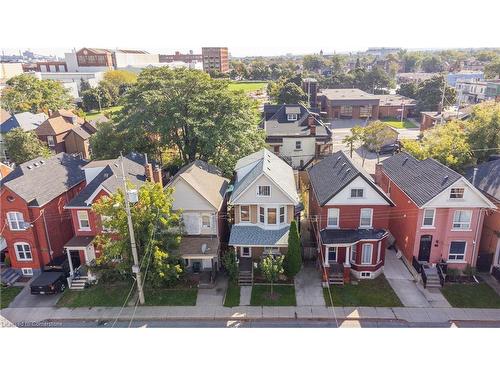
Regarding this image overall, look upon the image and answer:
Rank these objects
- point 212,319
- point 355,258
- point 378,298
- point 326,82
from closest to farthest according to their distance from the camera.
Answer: point 212,319 → point 378,298 → point 355,258 → point 326,82

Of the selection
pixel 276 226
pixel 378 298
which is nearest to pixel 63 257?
pixel 276 226

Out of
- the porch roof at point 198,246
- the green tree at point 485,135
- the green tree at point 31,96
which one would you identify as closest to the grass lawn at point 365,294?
the porch roof at point 198,246

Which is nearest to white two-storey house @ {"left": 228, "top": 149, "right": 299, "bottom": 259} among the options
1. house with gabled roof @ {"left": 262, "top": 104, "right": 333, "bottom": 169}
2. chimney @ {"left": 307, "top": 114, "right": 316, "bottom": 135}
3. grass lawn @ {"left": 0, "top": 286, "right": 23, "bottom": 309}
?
grass lawn @ {"left": 0, "top": 286, "right": 23, "bottom": 309}

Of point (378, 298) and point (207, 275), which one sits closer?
point (378, 298)

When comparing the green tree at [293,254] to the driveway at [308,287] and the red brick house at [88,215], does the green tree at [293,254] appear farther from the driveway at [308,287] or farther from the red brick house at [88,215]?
the red brick house at [88,215]

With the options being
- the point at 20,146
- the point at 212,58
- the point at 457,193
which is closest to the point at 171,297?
the point at 457,193

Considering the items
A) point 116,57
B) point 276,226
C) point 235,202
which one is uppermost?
point 116,57

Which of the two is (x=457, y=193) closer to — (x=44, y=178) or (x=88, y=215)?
(x=88, y=215)

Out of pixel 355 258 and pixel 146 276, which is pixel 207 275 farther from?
pixel 355 258
